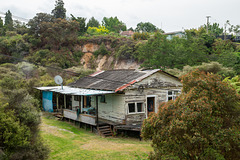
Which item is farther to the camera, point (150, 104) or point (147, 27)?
point (147, 27)

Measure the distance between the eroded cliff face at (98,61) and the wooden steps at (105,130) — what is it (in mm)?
33853

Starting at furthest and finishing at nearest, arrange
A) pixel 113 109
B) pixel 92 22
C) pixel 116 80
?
pixel 92 22 → pixel 116 80 → pixel 113 109

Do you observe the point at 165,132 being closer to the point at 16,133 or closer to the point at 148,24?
the point at 16,133

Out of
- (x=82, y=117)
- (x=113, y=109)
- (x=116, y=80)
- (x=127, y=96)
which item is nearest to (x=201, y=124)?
(x=127, y=96)

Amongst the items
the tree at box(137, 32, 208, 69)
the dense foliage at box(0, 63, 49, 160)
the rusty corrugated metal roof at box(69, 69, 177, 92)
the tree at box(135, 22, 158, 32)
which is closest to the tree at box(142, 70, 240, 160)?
the dense foliage at box(0, 63, 49, 160)

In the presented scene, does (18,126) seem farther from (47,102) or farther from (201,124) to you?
(47,102)

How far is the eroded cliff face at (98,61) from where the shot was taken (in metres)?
53.0

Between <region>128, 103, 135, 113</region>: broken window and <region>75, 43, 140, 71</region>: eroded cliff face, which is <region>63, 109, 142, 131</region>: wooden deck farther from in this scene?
<region>75, 43, 140, 71</region>: eroded cliff face

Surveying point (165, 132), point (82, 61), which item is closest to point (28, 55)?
point (82, 61)

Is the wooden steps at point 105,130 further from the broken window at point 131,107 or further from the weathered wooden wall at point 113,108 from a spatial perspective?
the broken window at point 131,107

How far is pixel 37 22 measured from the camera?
54531 millimetres

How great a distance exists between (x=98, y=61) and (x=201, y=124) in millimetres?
51231

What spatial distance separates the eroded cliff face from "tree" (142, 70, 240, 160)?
1747 inches

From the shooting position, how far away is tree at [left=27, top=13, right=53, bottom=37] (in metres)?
54.0
